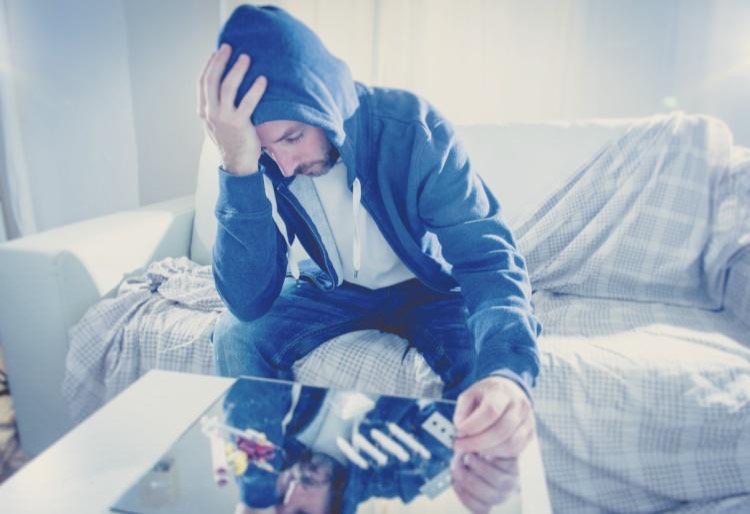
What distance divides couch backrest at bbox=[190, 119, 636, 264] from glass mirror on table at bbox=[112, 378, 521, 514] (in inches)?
34.4

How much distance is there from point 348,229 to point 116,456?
1.94ft

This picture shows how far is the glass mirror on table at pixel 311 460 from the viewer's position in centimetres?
57

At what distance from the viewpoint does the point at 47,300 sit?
1.22 m

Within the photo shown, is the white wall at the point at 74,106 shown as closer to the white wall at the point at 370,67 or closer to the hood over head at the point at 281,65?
the white wall at the point at 370,67

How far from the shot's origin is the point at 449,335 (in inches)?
38.4

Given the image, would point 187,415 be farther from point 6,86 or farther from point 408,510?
point 6,86

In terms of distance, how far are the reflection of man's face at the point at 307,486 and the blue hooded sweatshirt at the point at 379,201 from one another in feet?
0.76

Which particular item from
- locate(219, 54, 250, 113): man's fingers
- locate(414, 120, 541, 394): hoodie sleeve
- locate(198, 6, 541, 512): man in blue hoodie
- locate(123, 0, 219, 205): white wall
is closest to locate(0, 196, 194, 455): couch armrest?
locate(198, 6, 541, 512): man in blue hoodie

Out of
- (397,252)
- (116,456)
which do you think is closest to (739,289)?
(397,252)

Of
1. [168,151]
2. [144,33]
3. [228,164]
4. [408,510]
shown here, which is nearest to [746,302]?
[408,510]

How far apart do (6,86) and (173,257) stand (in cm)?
117

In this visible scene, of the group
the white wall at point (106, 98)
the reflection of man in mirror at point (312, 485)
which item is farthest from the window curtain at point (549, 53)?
the reflection of man in mirror at point (312, 485)

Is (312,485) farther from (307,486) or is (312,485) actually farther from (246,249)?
(246,249)

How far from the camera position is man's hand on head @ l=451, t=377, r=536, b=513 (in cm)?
59
